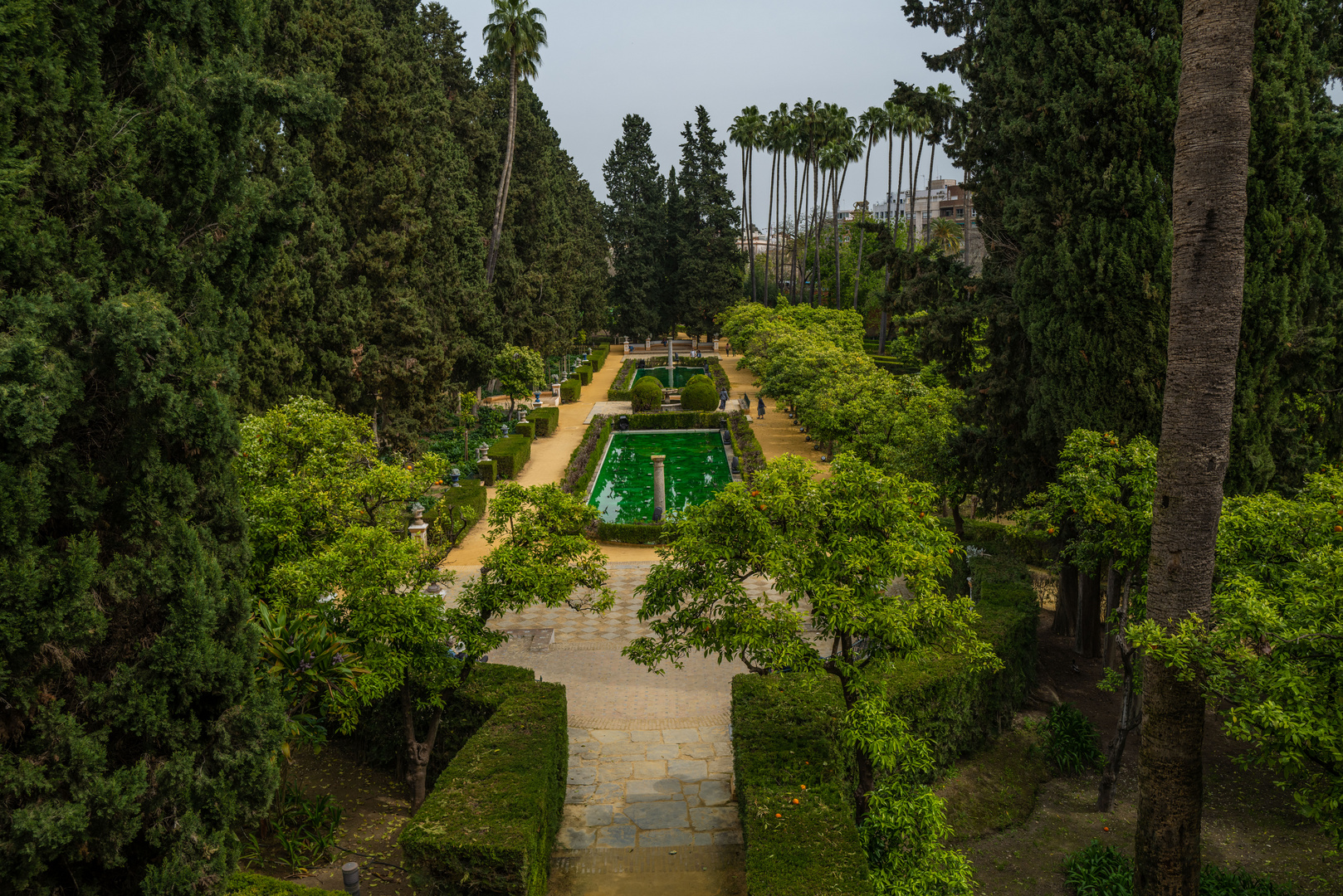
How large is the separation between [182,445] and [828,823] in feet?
21.3

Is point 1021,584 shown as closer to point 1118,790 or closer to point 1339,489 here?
point 1118,790

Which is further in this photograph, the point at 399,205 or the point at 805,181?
the point at 805,181

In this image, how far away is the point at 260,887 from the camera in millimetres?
7328

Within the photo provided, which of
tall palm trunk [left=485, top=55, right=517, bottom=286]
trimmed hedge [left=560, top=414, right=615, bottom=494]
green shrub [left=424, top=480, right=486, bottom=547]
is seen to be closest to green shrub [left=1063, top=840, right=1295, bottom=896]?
green shrub [left=424, top=480, right=486, bottom=547]

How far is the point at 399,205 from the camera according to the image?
22.5 m

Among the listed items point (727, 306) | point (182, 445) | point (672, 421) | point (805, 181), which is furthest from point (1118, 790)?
point (805, 181)

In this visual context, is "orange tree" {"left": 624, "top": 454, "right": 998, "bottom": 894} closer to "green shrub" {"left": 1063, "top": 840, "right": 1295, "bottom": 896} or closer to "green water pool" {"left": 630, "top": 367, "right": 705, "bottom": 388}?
"green shrub" {"left": 1063, "top": 840, "right": 1295, "bottom": 896}

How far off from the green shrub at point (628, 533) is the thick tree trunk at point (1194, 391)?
547 inches

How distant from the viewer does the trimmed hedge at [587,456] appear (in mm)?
25406

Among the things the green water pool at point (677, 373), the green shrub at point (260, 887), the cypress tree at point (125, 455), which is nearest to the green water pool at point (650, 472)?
the green shrub at point (260, 887)

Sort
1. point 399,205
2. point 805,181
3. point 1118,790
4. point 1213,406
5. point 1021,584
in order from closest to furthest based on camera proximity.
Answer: point 1213,406
point 1118,790
point 1021,584
point 399,205
point 805,181

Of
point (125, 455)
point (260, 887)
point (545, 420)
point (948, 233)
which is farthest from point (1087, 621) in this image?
point (948, 233)

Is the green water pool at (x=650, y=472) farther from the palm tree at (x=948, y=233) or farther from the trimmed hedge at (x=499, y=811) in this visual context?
the palm tree at (x=948, y=233)

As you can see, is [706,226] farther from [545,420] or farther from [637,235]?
[545,420]
